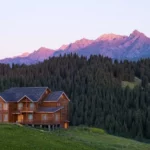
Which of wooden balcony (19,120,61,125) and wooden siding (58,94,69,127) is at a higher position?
wooden siding (58,94,69,127)

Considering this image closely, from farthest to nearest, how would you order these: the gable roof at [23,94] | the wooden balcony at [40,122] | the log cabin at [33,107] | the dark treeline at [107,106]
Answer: the dark treeline at [107,106] → the wooden balcony at [40,122] → the log cabin at [33,107] → the gable roof at [23,94]

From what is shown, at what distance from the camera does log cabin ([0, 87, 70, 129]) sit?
87750mm

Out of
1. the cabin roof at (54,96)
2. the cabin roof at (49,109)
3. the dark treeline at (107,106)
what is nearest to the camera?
the cabin roof at (49,109)

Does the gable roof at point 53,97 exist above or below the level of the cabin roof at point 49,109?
above

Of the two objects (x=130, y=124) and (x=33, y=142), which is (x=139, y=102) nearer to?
(x=130, y=124)

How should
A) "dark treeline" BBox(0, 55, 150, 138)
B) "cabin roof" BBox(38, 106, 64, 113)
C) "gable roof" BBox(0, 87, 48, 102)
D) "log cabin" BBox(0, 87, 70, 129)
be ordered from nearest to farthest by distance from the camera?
"cabin roof" BBox(38, 106, 64, 113) < "gable roof" BBox(0, 87, 48, 102) < "log cabin" BBox(0, 87, 70, 129) < "dark treeline" BBox(0, 55, 150, 138)

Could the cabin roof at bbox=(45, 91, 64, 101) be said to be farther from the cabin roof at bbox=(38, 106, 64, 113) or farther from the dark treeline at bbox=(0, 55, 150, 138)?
the dark treeline at bbox=(0, 55, 150, 138)

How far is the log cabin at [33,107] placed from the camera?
87750mm

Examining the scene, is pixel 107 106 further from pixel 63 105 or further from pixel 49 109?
pixel 49 109

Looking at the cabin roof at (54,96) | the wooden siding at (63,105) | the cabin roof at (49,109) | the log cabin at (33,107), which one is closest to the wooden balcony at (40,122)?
the log cabin at (33,107)

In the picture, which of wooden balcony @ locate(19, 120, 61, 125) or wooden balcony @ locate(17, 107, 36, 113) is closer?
wooden balcony @ locate(17, 107, 36, 113)

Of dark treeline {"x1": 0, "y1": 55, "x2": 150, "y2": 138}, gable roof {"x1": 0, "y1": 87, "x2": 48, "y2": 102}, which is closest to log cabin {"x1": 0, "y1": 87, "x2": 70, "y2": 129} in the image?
gable roof {"x1": 0, "y1": 87, "x2": 48, "y2": 102}

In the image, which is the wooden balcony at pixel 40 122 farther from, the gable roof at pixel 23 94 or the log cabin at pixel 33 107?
the gable roof at pixel 23 94

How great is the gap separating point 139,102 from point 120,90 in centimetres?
1370
